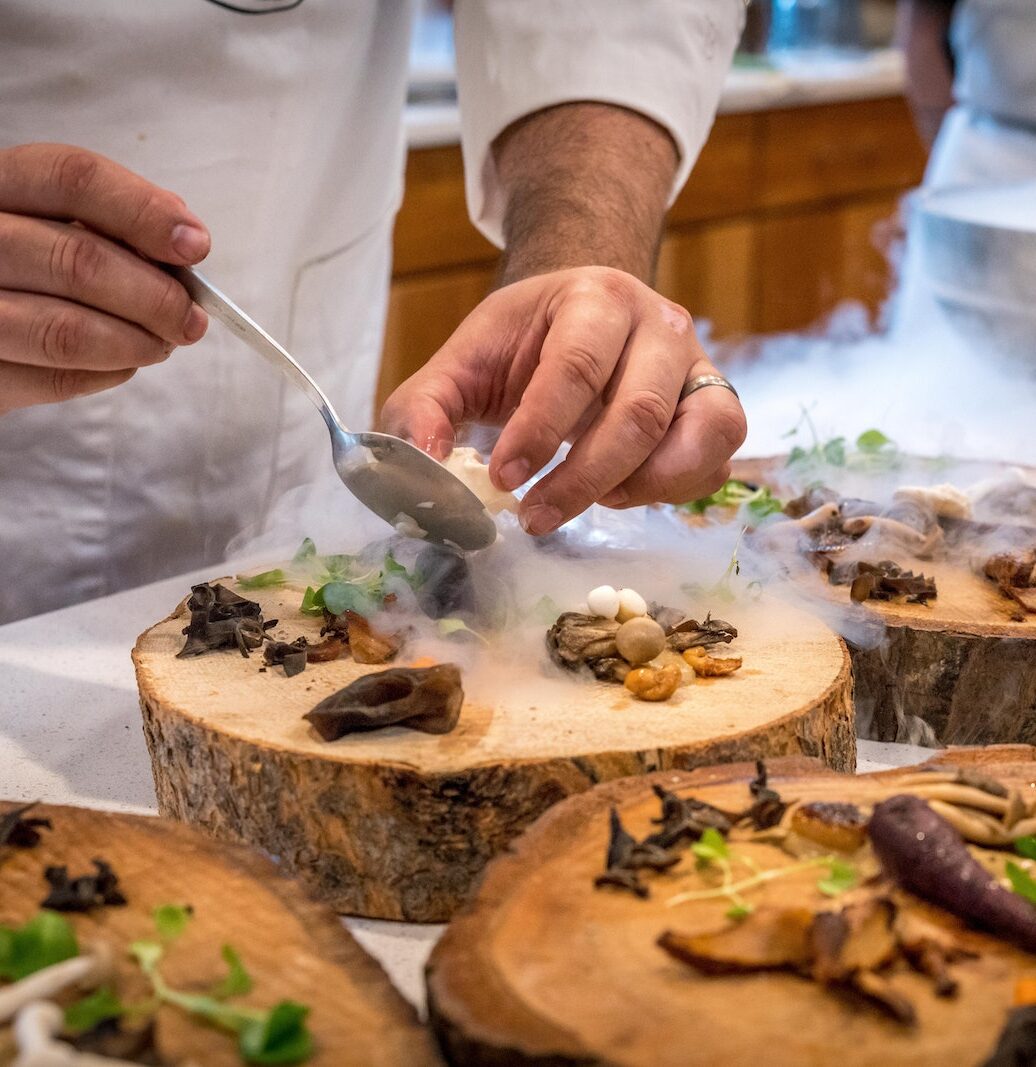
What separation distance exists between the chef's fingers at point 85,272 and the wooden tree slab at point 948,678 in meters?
0.82

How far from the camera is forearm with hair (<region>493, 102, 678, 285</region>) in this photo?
183 centimetres

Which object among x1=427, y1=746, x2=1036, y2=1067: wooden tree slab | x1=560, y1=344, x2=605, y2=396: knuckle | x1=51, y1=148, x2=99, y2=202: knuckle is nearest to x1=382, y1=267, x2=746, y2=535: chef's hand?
x1=560, y1=344, x2=605, y2=396: knuckle

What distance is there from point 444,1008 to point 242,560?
44.2 inches

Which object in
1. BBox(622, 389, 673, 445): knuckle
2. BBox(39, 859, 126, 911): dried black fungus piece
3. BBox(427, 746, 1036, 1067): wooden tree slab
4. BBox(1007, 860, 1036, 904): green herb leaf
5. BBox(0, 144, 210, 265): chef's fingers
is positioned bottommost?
BBox(39, 859, 126, 911): dried black fungus piece

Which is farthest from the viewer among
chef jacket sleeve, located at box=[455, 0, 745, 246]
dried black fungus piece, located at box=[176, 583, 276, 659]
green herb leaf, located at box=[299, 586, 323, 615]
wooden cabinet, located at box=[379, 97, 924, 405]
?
wooden cabinet, located at box=[379, 97, 924, 405]

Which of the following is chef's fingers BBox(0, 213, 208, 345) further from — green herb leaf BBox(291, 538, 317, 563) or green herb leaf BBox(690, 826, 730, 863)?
green herb leaf BBox(690, 826, 730, 863)

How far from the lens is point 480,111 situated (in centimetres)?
210

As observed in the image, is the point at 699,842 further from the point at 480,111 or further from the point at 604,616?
the point at 480,111

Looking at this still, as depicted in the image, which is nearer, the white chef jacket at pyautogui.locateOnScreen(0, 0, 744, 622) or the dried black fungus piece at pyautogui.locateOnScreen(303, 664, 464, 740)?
the dried black fungus piece at pyautogui.locateOnScreen(303, 664, 464, 740)

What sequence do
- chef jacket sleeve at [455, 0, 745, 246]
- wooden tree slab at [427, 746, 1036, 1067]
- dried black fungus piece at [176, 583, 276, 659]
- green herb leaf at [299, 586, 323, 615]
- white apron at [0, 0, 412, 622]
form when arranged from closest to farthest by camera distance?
wooden tree slab at [427, 746, 1036, 1067]
dried black fungus piece at [176, 583, 276, 659]
green herb leaf at [299, 586, 323, 615]
white apron at [0, 0, 412, 622]
chef jacket sleeve at [455, 0, 745, 246]

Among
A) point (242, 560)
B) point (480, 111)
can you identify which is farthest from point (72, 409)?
point (480, 111)

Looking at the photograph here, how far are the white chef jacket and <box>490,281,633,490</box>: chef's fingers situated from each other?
2.26 ft

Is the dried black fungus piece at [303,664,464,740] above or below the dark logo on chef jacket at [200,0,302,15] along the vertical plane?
below

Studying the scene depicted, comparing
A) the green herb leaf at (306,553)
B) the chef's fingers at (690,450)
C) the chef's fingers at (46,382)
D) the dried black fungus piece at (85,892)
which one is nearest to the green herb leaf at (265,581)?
the green herb leaf at (306,553)
